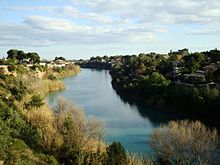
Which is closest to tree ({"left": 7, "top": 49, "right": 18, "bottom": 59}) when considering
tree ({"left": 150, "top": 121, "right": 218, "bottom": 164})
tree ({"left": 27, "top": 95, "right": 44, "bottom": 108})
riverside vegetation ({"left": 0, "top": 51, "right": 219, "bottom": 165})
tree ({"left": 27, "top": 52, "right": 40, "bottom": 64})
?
tree ({"left": 27, "top": 52, "right": 40, "bottom": 64})

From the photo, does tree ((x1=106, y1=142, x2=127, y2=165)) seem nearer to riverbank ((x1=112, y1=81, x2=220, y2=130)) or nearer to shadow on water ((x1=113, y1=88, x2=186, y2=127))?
riverbank ((x1=112, y1=81, x2=220, y2=130))

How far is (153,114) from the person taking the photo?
105 feet

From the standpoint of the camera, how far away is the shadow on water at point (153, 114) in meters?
29.2

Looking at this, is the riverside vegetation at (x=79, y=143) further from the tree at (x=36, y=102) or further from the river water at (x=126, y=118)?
the river water at (x=126, y=118)

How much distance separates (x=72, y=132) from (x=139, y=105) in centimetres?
2024

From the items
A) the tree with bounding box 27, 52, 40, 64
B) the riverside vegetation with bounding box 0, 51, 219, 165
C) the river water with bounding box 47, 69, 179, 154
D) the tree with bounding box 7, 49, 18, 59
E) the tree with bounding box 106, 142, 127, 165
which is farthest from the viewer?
the tree with bounding box 27, 52, 40, 64

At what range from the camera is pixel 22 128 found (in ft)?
62.0

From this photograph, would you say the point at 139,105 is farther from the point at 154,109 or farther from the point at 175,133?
the point at 175,133

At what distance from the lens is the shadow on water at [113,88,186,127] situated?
2920 centimetres

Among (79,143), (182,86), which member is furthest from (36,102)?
(182,86)

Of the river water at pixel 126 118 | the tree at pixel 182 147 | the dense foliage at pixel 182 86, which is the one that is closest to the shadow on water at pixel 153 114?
the river water at pixel 126 118

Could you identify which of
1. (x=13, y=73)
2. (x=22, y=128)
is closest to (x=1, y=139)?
(x=22, y=128)

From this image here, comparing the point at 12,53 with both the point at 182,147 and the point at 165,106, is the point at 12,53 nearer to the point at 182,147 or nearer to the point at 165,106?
the point at 165,106

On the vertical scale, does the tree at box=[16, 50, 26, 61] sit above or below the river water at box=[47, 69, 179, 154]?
above
